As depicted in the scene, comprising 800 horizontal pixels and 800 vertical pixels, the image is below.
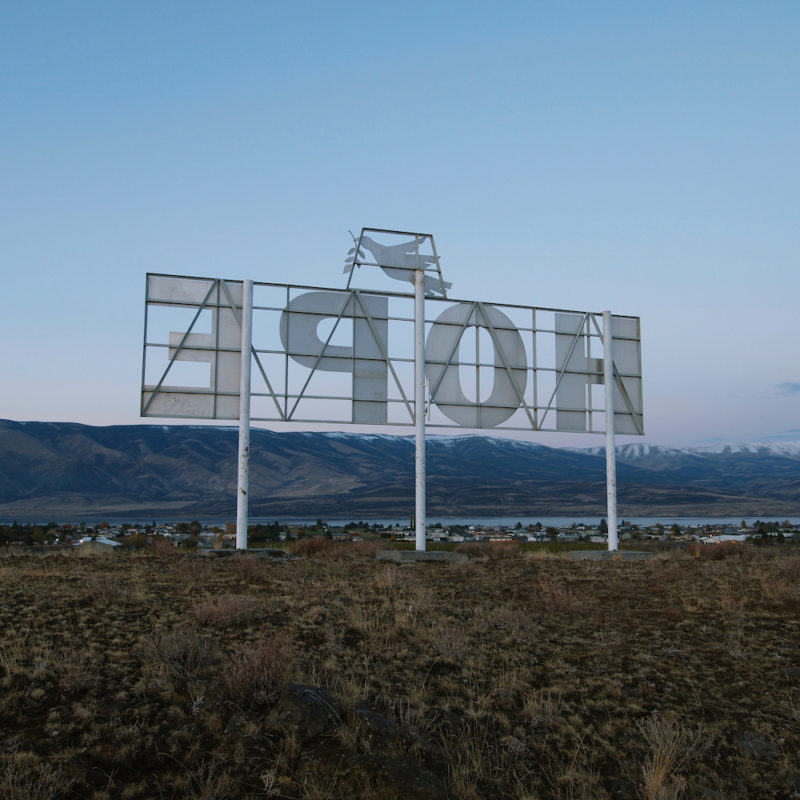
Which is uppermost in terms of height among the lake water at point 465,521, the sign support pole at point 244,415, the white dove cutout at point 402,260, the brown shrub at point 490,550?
the white dove cutout at point 402,260

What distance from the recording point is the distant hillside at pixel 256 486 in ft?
400

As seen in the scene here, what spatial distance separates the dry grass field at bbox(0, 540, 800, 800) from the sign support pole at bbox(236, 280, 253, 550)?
726cm

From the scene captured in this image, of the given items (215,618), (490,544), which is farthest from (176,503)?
(215,618)

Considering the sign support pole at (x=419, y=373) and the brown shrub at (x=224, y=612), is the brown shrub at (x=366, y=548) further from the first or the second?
the brown shrub at (x=224, y=612)

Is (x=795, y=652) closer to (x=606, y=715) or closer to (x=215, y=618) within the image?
(x=606, y=715)

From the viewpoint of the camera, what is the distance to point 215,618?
27.9ft

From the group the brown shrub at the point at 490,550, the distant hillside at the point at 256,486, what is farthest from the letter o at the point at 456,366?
the distant hillside at the point at 256,486

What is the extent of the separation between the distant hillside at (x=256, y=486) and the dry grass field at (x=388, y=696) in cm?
10367

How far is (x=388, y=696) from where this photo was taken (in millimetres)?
6555

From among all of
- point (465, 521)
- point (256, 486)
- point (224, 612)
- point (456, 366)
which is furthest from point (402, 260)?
point (256, 486)

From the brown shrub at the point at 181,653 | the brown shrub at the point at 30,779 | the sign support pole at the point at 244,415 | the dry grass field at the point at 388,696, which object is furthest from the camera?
the sign support pole at the point at 244,415

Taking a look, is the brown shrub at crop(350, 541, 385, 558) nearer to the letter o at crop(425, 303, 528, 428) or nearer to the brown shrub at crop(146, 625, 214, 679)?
the letter o at crop(425, 303, 528, 428)

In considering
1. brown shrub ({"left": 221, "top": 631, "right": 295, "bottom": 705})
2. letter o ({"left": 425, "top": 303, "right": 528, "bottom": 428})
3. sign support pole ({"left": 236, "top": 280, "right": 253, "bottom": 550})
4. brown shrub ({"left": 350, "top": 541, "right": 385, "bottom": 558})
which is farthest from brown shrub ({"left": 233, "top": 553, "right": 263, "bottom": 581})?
letter o ({"left": 425, "top": 303, "right": 528, "bottom": 428})

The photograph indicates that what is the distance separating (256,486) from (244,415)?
14780 cm
